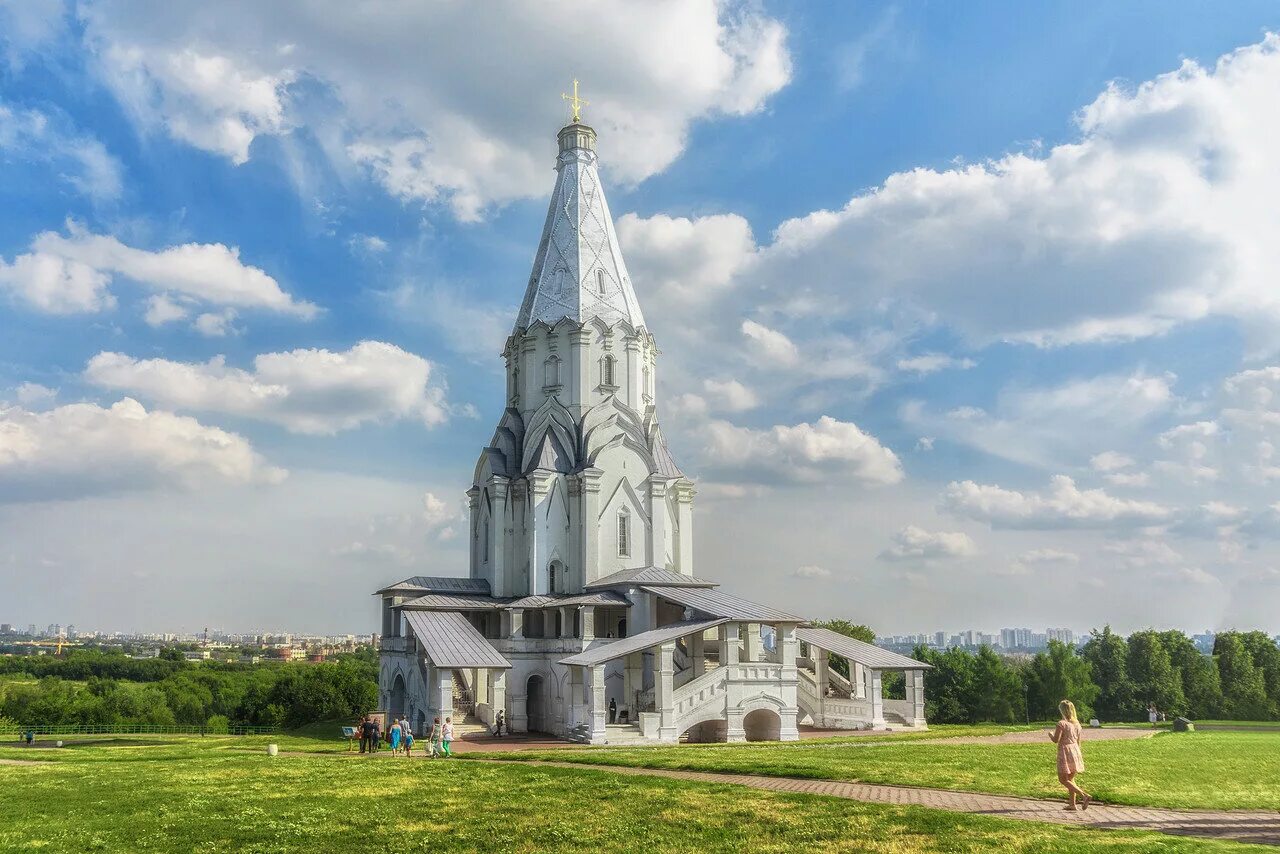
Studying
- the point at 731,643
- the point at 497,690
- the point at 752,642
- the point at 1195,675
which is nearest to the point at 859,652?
the point at 752,642

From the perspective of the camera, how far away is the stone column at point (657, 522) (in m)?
40.5

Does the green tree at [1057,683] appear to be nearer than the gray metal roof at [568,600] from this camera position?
No

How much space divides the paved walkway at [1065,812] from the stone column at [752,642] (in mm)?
14046

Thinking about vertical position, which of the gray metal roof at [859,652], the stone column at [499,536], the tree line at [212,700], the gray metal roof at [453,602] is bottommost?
the tree line at [212,700]

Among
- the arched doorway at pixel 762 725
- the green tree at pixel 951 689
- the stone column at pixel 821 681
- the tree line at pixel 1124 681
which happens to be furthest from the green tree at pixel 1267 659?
the arched doorway at pixel 762 725

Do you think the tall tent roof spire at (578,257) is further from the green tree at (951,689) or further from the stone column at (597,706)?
the green tree at (951,689)

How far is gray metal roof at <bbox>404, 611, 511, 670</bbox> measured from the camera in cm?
3052

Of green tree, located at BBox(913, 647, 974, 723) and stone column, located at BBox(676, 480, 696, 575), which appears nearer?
stone column, located at BBox(676, 480, 696, 575)

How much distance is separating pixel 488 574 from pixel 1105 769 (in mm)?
27952

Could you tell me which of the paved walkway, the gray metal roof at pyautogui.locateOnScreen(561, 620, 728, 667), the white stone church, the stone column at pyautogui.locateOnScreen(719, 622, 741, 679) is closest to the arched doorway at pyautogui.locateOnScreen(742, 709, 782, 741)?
the white stone church

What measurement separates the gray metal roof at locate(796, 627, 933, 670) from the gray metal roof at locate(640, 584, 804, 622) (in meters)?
3.19

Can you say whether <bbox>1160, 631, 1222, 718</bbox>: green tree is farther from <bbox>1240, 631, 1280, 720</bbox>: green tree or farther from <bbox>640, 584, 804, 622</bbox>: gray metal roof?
<bbox>640, 584, 804, 622</bbox>: gray metal roof

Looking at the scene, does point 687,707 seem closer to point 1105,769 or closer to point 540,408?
point 1105,769

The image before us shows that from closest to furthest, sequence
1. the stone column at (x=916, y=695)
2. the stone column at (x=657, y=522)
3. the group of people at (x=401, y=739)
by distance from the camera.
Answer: the group of people at (x=401, y=739)
the stone column at (x=916, y=695)
the stone column at (x=657, y=522)
